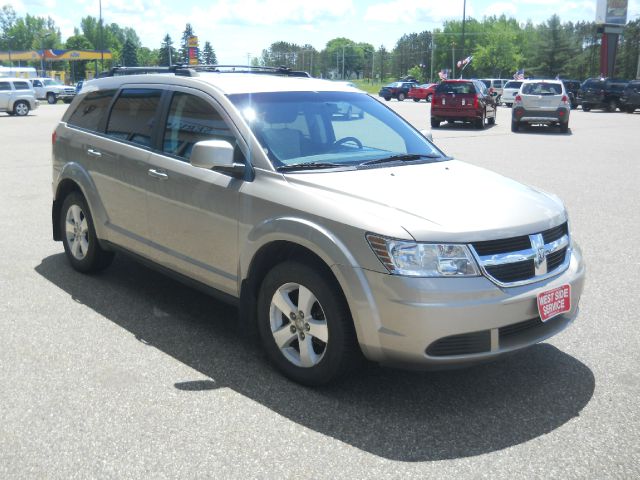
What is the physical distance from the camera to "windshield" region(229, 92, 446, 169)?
4609mm

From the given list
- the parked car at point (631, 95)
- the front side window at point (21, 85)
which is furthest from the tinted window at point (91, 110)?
the parked car at point (631, 95)

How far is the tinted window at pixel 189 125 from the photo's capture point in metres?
4.81

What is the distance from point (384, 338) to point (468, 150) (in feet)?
49.0

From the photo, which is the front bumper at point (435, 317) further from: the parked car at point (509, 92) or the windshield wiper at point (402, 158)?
the parked car at point (509, 92)

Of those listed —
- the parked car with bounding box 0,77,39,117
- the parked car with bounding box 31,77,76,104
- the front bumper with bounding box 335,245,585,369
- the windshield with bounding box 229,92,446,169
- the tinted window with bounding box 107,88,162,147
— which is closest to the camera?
the front bumper with bounding box 335,245,585,369

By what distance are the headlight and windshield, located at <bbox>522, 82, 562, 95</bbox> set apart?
22658 mm

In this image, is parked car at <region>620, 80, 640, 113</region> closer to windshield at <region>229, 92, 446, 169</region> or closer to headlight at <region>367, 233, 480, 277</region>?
windshield at <region>229, 92, 446, 169</region>

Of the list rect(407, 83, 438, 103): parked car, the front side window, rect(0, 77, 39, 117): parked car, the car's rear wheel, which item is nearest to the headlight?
rect(0, 77, 39, 117): parked car

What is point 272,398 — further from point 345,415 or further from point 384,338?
point 384,338

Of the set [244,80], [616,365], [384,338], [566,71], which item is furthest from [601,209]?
[566,71]

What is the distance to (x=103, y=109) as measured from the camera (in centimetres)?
617

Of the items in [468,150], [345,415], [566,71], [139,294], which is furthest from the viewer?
[566,71]

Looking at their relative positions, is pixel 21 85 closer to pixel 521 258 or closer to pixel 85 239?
pixel 85 239

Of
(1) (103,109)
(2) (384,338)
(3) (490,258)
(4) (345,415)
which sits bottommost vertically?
(4) (345,415)
